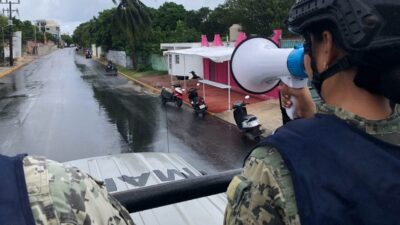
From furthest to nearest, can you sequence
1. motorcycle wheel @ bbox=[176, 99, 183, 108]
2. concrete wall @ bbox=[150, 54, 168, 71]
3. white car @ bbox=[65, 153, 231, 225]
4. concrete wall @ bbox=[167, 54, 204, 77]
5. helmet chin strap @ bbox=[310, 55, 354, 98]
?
concrete wall @ bbox=[150, 54, 168, 71], concrete wall @ bbox=[167, 54, 204, 77], motorcycle wheel @ bbox=[176, 99, 183, 108], white car @ bbox=[65, 153, 231, 225], helmet chin strap @ bbox=[310, 55, 354, 98]

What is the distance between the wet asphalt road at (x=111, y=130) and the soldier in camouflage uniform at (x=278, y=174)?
4.98m

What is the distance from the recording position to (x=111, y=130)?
11.9 m

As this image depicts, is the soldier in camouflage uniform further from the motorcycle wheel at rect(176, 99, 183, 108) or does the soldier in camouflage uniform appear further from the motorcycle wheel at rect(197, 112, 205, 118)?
the motorcycle wheel at rect(176, 99, 183, 108)

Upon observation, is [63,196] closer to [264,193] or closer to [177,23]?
[264,193]

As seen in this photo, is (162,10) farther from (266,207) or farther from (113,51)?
(266,207)

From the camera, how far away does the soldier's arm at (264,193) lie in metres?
1.12

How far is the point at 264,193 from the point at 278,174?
0.20ft

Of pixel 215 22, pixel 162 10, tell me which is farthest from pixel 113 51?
pixel 215 22

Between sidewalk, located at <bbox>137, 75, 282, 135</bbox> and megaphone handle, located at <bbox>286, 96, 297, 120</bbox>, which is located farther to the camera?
sidewalk, located at <bbox>137, 75, 282, 135</bbox>

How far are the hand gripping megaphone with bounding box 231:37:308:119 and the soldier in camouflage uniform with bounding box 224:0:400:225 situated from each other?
21.0 inches

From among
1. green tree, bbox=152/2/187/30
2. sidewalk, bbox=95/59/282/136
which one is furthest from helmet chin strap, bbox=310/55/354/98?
green tree, bbox=152/2/187/30

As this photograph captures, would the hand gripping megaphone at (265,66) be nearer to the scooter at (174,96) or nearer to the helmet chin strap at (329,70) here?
the helmet chin strap at (329,70)

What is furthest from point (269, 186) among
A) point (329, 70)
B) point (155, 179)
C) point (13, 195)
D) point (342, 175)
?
point (155, 179)

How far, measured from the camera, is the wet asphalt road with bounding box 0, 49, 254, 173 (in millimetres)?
9641
